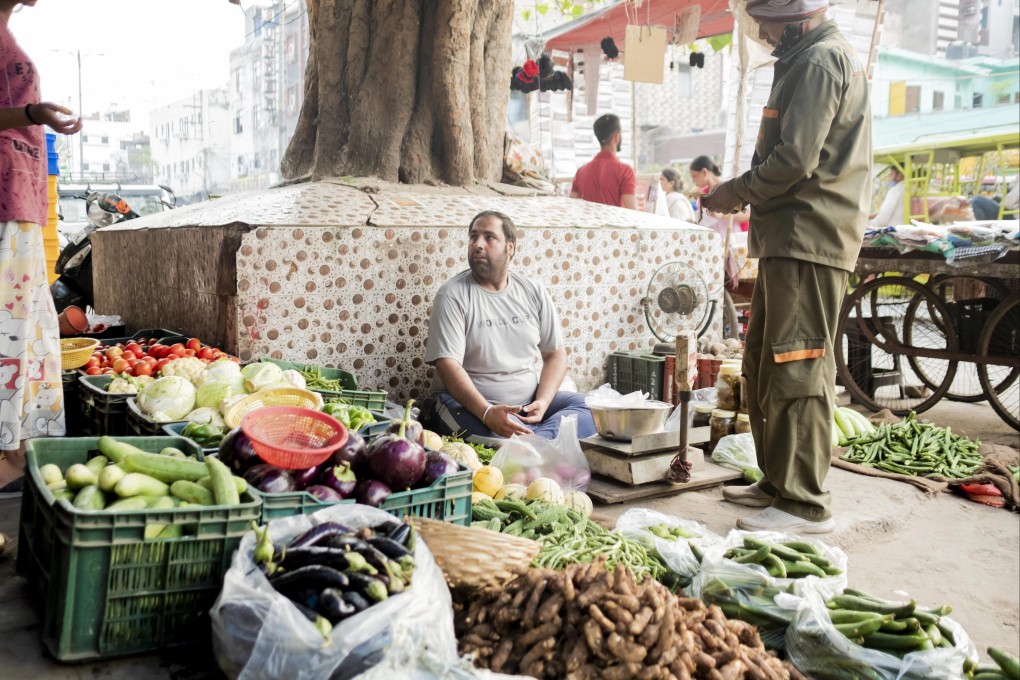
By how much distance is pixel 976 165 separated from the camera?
47.3ft

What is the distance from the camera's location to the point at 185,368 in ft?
13.4

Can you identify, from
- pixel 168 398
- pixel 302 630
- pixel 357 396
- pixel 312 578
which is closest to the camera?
pixel 302 630

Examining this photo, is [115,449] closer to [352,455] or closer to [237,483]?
[237,483]

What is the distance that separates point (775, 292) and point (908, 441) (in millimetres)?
2396

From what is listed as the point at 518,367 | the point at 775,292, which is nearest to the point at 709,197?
the point at 775,292

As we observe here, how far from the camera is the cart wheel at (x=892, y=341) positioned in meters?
6.79

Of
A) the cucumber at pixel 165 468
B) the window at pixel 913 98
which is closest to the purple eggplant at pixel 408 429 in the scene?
the cucumber at pixel 165 468

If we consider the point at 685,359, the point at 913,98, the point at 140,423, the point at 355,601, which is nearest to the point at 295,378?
the point at 140,423

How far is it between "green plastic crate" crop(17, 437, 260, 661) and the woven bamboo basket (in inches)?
22.4

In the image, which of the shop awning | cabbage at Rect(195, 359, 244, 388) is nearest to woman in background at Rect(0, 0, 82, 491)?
cabbage at Rect(195, 359, 244, 388)

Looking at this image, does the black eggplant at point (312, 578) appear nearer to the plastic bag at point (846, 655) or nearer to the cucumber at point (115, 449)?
the cucumber at point (115, 449)

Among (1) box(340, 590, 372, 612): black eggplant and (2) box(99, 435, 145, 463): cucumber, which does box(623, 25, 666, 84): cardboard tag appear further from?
(1) box(340, 590, 372, 612): black eggplant

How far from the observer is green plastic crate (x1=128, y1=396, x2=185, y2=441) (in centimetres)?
349

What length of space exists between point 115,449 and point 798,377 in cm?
296
